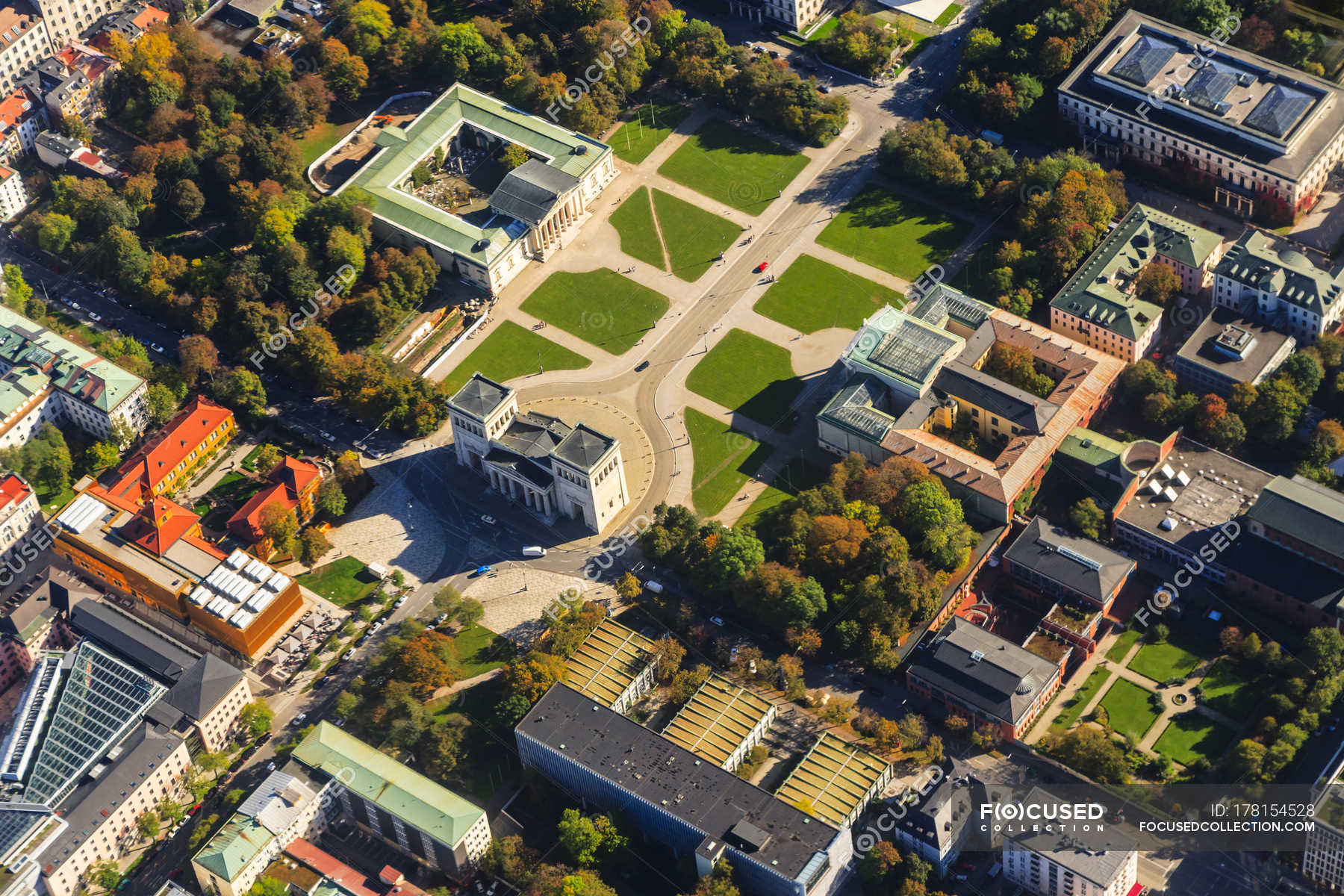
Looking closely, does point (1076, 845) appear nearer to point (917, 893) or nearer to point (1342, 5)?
point (917, 893)

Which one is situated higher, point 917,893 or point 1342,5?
point 1342,5

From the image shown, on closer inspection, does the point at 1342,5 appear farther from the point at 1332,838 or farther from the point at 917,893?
the point at 917,893

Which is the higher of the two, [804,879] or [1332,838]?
[1332,838]

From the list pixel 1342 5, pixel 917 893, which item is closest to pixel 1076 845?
pixel 917 893

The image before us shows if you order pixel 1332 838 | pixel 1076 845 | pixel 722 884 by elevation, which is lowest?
pixel 722 884

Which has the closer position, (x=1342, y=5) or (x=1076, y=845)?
(x=1342, y=5)

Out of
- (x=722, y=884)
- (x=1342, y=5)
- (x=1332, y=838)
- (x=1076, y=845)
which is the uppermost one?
(x=1342, y=5)

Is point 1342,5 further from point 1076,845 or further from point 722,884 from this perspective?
point 722,884

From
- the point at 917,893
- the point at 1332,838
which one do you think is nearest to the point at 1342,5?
the point at 1332,838
